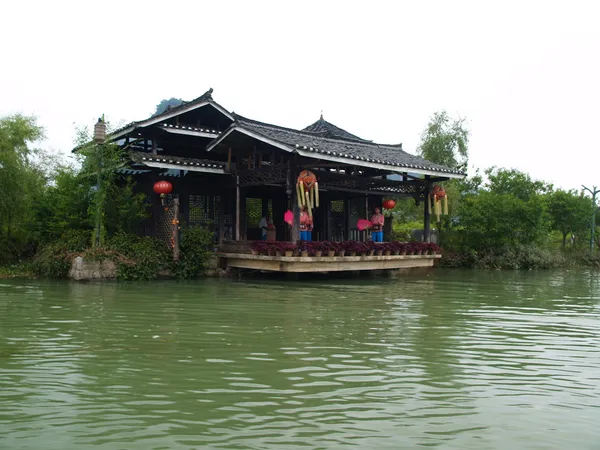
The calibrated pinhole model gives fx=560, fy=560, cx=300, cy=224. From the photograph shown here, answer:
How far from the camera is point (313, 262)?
40.9 ft

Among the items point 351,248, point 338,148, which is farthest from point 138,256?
point 338,148

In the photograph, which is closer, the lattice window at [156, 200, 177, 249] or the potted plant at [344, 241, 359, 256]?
the potted plant at [344, 241, 359, 256]

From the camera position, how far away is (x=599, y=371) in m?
4.58

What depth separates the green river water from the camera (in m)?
3.11

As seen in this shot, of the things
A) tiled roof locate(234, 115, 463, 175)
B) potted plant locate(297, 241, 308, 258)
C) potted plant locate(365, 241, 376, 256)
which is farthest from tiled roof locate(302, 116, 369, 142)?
potted plant locate(297, 241, 308, 258)

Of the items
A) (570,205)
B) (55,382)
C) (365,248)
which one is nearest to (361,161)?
(365,248)

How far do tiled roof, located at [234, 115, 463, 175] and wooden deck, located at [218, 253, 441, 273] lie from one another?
7.45 ft

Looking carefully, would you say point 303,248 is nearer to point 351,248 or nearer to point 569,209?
point 351,248

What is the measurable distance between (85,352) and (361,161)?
29.4 ft

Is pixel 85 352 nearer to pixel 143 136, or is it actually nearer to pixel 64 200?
pixel 64 200

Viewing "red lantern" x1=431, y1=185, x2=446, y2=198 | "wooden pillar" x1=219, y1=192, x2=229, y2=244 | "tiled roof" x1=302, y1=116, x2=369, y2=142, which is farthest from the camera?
"tiled roof" x1=302, y1=116, x2=369, y2=142

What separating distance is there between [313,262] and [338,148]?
295cm

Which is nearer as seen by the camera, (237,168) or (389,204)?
(237,168)

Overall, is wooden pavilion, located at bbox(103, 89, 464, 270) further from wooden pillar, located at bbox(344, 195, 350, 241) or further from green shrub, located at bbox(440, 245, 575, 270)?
green shrub, located at bbox(440, 245, 575, 270)
